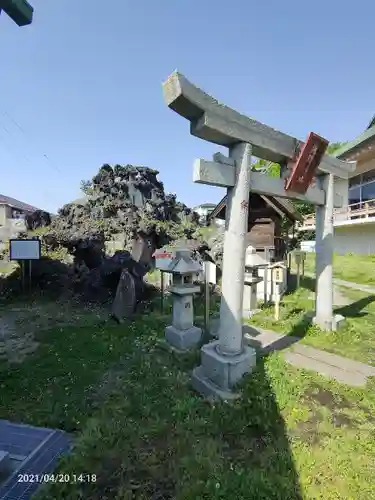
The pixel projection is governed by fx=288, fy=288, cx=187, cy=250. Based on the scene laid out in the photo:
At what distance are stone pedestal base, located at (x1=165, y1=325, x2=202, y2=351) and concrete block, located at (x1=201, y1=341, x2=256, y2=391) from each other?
4.99 feet

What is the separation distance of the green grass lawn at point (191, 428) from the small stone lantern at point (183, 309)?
557 millimetres

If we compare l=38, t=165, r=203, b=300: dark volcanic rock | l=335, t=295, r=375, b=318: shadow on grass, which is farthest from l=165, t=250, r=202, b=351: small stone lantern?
l=335, t=295, r=375, b=318: shadow on grass

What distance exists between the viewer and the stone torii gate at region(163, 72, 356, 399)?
4094 mm

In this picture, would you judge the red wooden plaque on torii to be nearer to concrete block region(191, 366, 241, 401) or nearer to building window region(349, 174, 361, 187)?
concrete block region(191, 366, 241, 401)

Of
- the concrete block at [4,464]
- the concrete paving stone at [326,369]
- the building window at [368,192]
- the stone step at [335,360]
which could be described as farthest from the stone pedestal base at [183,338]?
the building window at [368,192]

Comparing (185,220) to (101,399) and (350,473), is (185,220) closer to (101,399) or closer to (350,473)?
(101,399)

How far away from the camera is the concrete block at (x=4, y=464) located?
3.08 metres

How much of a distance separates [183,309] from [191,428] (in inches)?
124

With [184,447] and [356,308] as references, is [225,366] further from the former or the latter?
[356,308]

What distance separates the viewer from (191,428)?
3.72 metres

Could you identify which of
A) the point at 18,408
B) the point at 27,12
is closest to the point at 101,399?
the point at 18,408

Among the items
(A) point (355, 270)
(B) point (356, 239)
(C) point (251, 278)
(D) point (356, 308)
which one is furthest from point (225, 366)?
(B) point (356, 239)

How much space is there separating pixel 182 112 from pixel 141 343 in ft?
16.8

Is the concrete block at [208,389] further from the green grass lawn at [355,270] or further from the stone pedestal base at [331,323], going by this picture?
the green grass lawn at [355,270]
